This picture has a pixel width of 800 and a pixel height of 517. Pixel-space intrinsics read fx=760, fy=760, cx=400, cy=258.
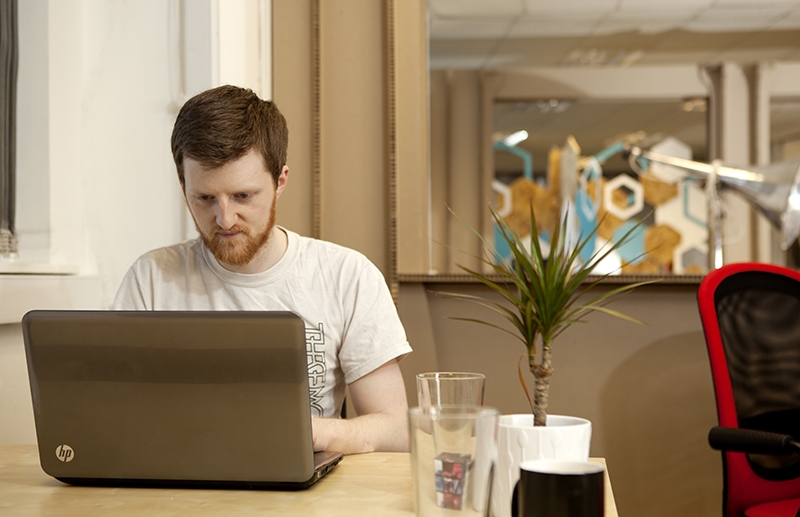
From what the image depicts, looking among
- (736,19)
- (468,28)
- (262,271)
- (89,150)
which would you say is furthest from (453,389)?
(736,19)

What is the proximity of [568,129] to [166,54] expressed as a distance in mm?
4712

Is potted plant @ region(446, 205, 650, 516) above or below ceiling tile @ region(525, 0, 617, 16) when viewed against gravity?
below

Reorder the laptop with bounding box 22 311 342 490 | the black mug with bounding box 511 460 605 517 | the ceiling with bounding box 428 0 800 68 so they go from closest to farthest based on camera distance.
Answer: the black mug with bounding box 511 460 605 517 < the laptop with bounding box 22 311 342 490 < the ceiling with bounding box 428 0 800 68

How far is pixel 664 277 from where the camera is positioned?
80.4 inches

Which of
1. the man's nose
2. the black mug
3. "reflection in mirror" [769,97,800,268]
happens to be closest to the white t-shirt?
the man's nose

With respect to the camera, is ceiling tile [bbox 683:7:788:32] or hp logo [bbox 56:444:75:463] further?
ceiling tile [bbox 683:7:788:32]

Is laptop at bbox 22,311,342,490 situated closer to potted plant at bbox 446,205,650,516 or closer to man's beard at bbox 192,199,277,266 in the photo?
potted plant at bbox 446,205,650,516

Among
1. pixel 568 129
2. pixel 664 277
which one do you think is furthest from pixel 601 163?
pixel 664 277

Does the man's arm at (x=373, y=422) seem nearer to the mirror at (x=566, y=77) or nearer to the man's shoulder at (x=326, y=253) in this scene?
the man's shoulder at (x=326, y=253)

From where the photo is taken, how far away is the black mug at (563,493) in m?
0.61

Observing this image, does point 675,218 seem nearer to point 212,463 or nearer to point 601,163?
point 601,163

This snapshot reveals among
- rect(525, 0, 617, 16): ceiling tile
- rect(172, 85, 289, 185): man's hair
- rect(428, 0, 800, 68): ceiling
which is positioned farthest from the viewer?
rect(428, 0, 800, 68): ceiling

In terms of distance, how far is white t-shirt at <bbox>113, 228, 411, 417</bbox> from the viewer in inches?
57.4

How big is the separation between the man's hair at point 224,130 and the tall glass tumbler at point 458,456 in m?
0.84
